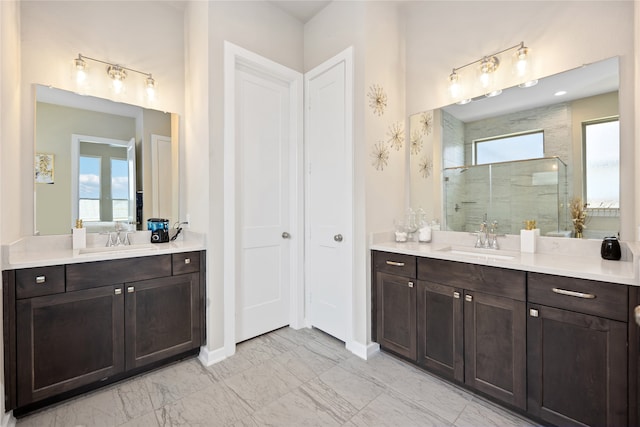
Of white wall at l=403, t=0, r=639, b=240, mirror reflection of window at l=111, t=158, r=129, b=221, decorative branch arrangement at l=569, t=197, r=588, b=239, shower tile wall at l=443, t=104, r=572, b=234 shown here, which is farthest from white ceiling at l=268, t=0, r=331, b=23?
decorative branch arrangement at l=569, t=197, r=588, b=239

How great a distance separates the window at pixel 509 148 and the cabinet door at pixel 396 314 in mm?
1143

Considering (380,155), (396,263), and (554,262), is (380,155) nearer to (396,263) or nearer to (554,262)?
(396,263)

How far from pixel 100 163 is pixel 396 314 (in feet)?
8.61

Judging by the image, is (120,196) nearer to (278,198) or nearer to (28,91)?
(28,91)

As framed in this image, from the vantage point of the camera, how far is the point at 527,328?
1616 mm

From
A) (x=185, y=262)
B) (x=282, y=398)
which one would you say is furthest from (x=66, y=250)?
(x=282, y=398)

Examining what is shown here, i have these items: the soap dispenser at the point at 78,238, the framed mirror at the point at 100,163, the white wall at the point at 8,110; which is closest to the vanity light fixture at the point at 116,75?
the framed mirror at the point at 100,163

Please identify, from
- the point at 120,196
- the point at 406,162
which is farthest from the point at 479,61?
the point at 120,196

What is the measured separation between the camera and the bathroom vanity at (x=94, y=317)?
64.3 inches

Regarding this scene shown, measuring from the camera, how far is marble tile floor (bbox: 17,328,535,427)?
1.68 m

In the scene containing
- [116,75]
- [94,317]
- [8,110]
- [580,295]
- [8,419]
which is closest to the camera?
[580,295]

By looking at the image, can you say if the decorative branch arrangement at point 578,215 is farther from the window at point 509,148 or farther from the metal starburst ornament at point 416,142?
the metal starburst ornament at point 416,142

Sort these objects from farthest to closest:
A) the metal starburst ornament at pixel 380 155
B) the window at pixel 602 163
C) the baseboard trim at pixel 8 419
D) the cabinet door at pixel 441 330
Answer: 1. the metal starburst ornament at pixel 380 155
2. the cabinet door at pixel 441 330
3. the window at pixel 602 163
4. the baseboard trim at pixel 8 419

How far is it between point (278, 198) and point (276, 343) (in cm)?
131
